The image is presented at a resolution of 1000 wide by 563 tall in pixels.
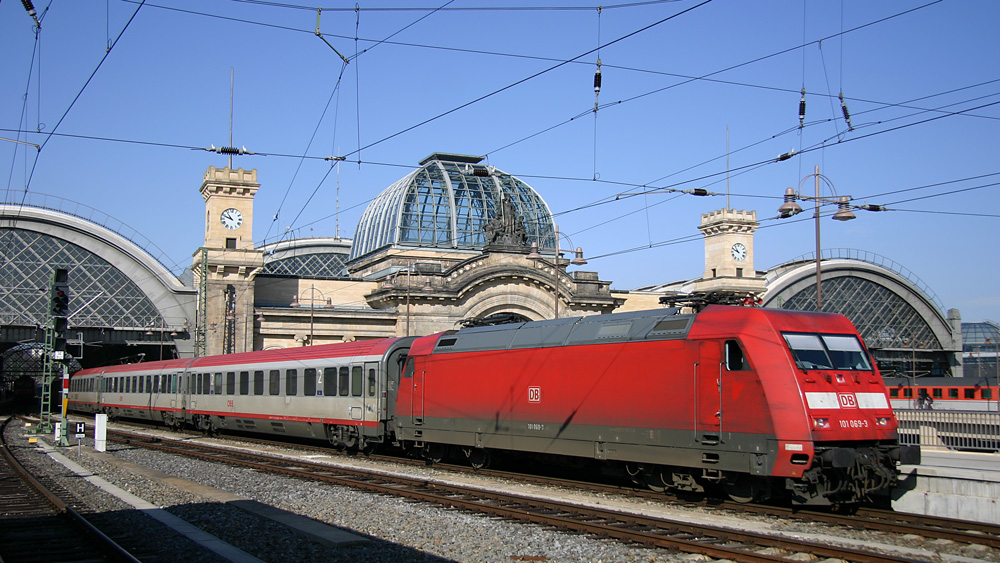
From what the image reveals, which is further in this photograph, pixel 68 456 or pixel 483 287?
pixel 483 287

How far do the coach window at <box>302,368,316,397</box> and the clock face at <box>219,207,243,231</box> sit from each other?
3325cm

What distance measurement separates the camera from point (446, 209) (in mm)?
72562

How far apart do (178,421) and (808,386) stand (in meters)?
34.6

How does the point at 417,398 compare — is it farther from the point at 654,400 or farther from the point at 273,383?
the point at 654,400

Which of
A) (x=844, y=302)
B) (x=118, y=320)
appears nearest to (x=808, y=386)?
(x=118, y=320)

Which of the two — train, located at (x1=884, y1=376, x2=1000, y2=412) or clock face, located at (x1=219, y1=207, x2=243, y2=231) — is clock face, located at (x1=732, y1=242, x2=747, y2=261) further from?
clock face, located at (x1=219, y1=207, x2=243, y2=231)

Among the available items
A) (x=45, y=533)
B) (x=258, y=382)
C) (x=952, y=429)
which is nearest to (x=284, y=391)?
(x=258, y=382)

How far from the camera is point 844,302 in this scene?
90875mm

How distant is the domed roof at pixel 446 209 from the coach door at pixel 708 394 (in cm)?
5241

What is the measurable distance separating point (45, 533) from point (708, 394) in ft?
39.3

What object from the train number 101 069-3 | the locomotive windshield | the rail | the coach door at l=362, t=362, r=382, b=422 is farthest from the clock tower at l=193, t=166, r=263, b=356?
the train number 101 069-3

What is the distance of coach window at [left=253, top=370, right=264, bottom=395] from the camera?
34.0 m

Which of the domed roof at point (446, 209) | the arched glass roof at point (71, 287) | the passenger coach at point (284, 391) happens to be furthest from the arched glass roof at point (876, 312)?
the passenger coach at point (284, 391)

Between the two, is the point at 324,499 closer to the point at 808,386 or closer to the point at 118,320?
the point at 808,386
